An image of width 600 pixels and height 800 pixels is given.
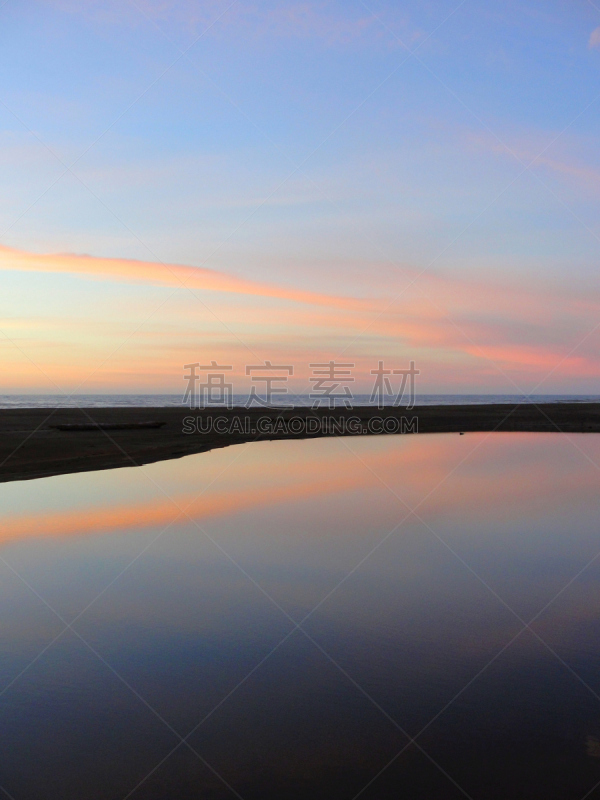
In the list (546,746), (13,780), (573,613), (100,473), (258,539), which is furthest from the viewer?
(100,473)

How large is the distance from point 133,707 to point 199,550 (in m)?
5.69

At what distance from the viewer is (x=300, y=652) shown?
703 centimetres

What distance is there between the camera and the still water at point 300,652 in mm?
5016

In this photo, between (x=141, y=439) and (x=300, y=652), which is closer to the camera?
(x=300, y=652)

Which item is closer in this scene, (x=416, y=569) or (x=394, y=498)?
(x=416, y=569)

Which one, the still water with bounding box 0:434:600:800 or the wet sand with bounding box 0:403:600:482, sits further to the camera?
the wet sand with bounding box 0:403:600:482

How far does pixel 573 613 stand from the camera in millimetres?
8195

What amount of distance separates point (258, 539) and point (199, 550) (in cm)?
122

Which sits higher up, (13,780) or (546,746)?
(546,746)

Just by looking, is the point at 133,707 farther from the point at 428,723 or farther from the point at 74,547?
the point at 74,547

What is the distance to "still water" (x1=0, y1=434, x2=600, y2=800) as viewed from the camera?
502 centimetres

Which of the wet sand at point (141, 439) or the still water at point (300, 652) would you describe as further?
the wet sand at point (141, 439)

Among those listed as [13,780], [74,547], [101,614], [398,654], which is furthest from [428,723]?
[74,547]

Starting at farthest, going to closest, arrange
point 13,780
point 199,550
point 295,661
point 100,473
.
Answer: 1. point 100,473
2. point 199,550
3. point 295,661
4. point 13,780
